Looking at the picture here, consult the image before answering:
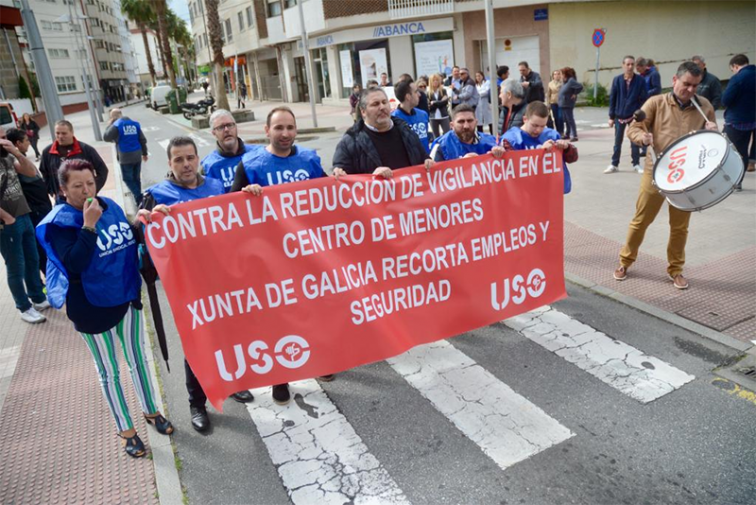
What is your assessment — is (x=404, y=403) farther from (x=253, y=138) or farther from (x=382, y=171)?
(x=253, y=138)

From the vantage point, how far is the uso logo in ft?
16.9

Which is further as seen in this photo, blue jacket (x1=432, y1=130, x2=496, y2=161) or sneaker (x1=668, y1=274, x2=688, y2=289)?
sneaker (x1=668, y1=274, x2=688, y2=289)

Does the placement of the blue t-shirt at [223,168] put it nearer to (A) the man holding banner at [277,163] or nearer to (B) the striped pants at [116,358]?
(A) the man holding banner at [277,163]

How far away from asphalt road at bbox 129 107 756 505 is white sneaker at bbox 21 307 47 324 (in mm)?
2200

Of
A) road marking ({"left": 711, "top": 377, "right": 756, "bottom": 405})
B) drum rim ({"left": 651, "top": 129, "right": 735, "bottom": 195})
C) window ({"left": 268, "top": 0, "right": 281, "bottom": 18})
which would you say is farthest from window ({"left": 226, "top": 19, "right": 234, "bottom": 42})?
road marking ({"left": 711, "top": 377, "right": 756, "bottom": 405})

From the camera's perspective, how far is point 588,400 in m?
4.13

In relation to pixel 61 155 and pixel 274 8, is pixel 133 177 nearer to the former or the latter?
pixel 61 155

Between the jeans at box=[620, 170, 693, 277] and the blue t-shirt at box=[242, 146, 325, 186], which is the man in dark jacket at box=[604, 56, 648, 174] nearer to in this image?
the jeans at box=[620, 170, 693, 277]

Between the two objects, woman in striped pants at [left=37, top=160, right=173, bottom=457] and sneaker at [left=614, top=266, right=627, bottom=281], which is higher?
woman in striped pants at [left=37, top=160, right=173, bottom=457]

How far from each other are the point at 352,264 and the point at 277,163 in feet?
3.41

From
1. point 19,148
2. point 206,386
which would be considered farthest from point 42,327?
point 206,386

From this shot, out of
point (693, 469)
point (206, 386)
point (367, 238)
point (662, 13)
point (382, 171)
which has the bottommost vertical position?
point (693, 469)

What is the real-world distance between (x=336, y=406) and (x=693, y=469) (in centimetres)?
237

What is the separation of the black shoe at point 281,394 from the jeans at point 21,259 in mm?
3607
